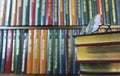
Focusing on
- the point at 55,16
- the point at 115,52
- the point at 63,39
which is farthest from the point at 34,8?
the point at 115,52

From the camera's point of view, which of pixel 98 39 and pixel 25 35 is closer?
pixel 98 39

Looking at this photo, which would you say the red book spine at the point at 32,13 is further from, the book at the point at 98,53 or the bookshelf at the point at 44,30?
the book at the point at 98,53

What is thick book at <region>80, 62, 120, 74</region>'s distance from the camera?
601 millimetres

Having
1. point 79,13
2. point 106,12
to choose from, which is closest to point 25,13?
point 79,13

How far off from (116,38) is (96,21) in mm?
103

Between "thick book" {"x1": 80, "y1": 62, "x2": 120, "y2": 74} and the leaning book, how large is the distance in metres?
0.02

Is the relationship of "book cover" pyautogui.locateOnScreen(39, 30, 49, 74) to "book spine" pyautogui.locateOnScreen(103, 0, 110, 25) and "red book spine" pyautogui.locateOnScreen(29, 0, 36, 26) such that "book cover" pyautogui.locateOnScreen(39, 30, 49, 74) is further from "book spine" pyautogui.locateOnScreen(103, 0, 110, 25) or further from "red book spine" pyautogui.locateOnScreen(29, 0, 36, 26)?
"book spine" pyautogui.locateOnScreen(103, 0, 110, 25)

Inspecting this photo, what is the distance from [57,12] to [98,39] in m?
0.38

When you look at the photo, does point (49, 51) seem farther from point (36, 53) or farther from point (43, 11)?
point (43, 11)

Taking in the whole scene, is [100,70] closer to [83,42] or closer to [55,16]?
[83,42]

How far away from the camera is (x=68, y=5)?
972 millimetres

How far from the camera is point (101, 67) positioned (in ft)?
2.05

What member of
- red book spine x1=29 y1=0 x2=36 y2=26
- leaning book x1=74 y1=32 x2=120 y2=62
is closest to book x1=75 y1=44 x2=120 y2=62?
→ leaning book x1=74 y1=32 x2=120 y2=62

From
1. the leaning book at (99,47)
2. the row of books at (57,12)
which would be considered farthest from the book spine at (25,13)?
the leaning book at (99,47)
